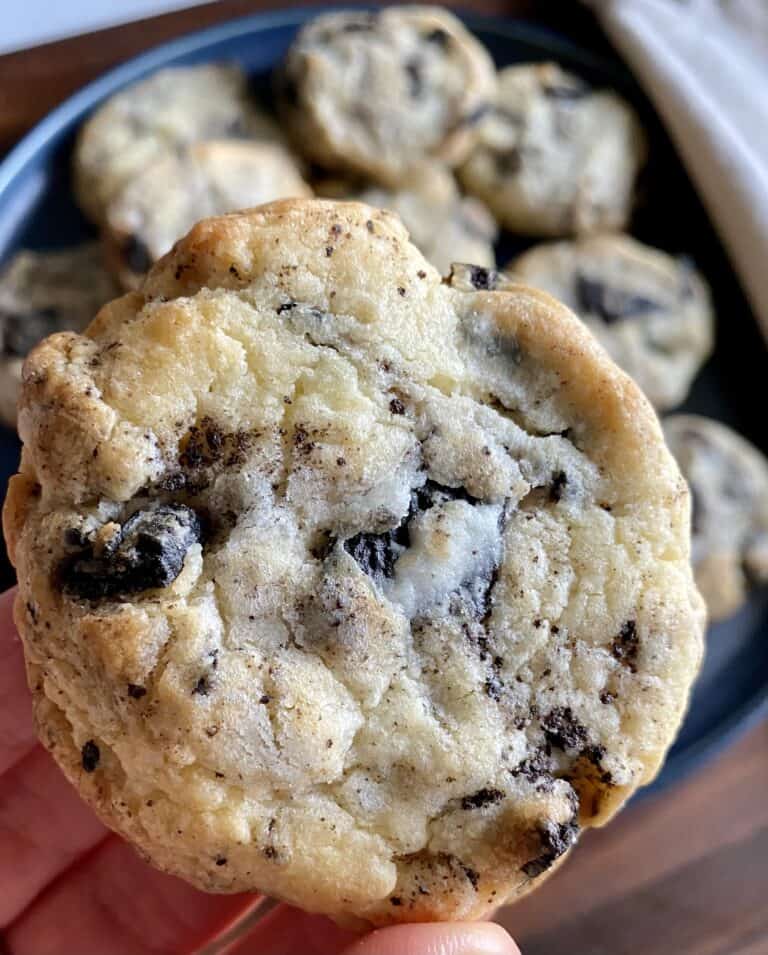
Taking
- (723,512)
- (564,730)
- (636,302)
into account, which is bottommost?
(723,512)

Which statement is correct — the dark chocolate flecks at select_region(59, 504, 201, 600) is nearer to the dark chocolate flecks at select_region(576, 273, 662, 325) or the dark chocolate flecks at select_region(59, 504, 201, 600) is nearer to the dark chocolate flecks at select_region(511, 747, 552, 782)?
the dark chocolate flecks at select_region(511, 747, 552, 782)

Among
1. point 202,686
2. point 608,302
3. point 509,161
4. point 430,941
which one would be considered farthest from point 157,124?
point 430,941

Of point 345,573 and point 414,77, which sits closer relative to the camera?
point 345,573

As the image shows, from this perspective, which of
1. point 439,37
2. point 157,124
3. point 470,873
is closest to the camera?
point 470,873

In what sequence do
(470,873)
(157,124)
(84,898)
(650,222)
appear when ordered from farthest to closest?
(650,222)
(157,124)
(84,898)
(470,873)

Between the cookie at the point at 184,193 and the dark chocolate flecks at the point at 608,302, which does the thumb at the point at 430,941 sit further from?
the dark chocolate flecks at the point at 608,302

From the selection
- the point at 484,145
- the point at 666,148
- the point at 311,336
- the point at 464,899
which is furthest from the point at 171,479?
the point at 666,148

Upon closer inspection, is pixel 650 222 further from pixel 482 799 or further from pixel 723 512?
pixel 482 799

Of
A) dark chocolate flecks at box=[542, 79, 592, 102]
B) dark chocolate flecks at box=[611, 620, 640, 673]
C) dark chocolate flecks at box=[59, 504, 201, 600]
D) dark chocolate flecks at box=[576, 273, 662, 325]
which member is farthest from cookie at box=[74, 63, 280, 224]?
dark chocolate flecks at box=[611, 620, 640, 673]
